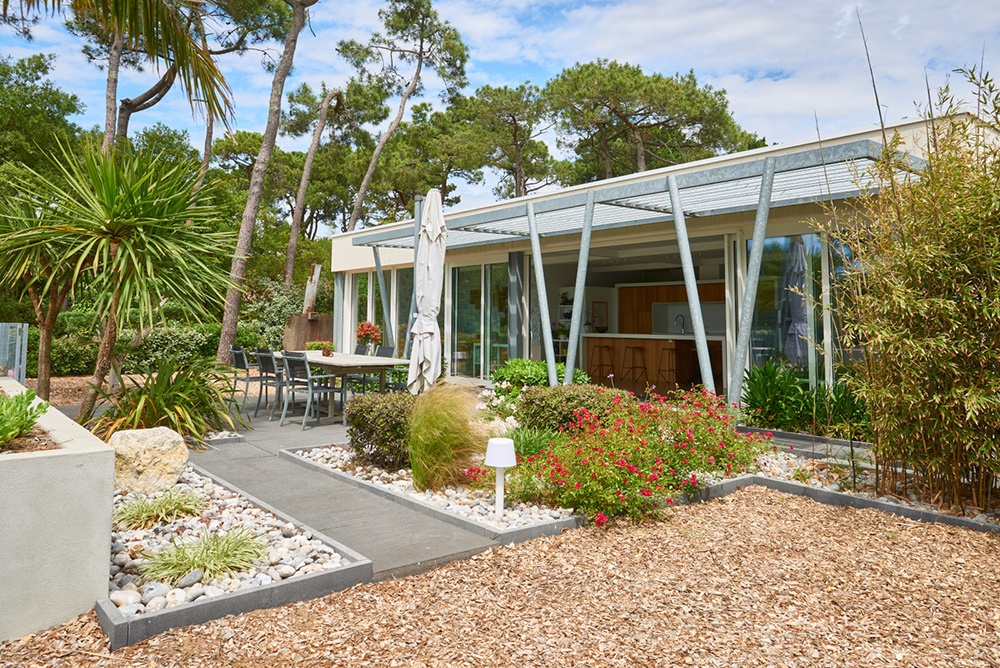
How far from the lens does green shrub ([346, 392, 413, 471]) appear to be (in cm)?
531

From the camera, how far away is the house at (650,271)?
21.8 feet

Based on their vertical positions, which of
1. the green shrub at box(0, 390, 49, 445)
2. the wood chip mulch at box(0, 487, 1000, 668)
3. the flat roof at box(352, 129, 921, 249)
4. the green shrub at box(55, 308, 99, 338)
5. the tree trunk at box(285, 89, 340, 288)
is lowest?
the wood chip mulch at box(0, 487, 1000, 668)

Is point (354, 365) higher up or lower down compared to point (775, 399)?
higher up

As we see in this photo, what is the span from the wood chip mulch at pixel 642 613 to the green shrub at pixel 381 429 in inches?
73.8

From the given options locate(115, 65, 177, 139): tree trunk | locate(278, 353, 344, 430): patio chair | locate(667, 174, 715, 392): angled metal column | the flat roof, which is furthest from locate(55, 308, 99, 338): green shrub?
locate(667, 174, 715, 392): angled metal column

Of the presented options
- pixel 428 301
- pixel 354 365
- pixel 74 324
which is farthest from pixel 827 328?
pixel 74 324

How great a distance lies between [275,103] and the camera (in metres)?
12.1

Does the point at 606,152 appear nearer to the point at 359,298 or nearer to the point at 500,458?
the point at 359,298

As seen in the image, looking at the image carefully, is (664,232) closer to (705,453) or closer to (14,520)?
(705,453)

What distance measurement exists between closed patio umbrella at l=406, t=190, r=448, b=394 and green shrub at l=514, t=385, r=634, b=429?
3.34 ft

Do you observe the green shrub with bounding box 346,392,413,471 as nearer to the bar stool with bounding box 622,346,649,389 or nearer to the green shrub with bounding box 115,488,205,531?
the green shrub with bounding box 115,488,205,531

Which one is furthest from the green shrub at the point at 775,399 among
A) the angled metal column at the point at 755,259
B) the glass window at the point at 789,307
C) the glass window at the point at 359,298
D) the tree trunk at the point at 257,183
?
the glass window at the point at 359,298

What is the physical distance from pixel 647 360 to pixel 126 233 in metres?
8.81

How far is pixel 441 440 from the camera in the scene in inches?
190
